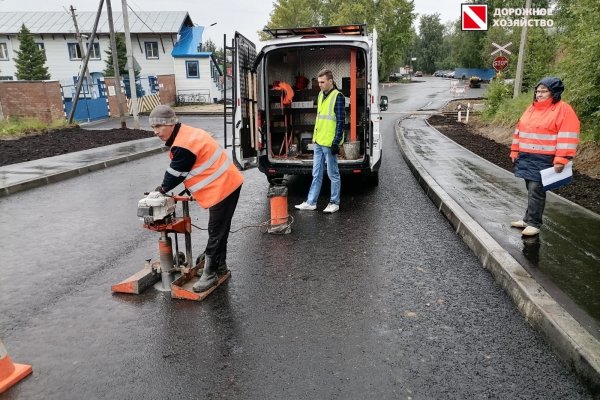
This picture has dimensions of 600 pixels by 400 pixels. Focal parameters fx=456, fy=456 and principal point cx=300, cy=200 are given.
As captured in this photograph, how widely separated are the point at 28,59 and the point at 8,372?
40.7m

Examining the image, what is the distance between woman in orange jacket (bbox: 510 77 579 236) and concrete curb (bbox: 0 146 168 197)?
27.1 ft

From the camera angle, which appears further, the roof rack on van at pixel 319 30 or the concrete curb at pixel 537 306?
the roof rack on van at pixel 319 30

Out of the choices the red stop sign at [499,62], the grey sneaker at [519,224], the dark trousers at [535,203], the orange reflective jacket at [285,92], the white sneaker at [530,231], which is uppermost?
the red stop sign at [499,62]

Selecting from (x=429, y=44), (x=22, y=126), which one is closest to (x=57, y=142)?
(x=22, y=126)

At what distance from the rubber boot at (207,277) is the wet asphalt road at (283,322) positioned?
12cm

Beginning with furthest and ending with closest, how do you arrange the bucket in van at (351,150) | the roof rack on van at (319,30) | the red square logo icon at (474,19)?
the red square logo icon at (474,19), the roof rack on van at (319,30), the bucket in van at (351,150)

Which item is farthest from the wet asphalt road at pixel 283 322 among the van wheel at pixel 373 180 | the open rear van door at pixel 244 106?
the van wheel at pixel 373 180

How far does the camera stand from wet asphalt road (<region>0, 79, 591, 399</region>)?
9.33 feet

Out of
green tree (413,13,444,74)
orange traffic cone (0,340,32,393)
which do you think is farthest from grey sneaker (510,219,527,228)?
green tree (413,13,444,74)

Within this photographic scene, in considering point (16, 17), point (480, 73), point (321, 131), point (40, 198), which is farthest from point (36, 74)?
point (480, 73)

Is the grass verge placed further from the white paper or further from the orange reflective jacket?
the white paper

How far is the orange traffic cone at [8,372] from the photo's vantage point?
2.82 m

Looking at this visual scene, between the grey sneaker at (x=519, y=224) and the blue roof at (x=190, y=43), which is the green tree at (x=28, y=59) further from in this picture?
the grey sneaker at (x=519, y=224)

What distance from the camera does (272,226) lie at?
5934 millimetres
